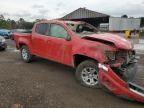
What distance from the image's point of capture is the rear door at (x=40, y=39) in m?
8.95

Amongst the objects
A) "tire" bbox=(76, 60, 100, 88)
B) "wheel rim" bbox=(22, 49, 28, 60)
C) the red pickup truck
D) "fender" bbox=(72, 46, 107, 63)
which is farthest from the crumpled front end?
"wheel rim" bbox=(22, 49, 28, 60)

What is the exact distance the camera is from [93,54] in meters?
6.72

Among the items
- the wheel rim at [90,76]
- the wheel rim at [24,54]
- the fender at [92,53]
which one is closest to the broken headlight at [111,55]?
the fender at [92,53]

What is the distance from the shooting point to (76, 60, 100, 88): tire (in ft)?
22.4

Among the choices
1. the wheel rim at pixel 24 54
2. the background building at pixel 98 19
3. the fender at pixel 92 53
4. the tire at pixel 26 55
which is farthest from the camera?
the background building at pixel 98 19

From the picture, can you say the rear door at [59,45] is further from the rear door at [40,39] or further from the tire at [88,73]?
the tire at [88,73]

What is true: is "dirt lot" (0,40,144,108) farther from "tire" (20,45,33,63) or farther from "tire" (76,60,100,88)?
"tire" (20,45,33,63)

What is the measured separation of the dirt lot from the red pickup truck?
0.31 m

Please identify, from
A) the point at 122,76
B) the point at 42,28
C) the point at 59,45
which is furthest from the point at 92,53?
the point at 42,28

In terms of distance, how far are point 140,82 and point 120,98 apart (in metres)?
1.69

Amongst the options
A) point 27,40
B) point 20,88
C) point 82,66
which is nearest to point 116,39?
point 82,66

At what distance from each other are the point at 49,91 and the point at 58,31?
2.50 m

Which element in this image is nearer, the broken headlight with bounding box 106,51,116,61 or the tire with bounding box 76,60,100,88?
the broken headlight with bounding box 106,51,116,61

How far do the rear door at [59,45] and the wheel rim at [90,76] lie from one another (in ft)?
2.74
